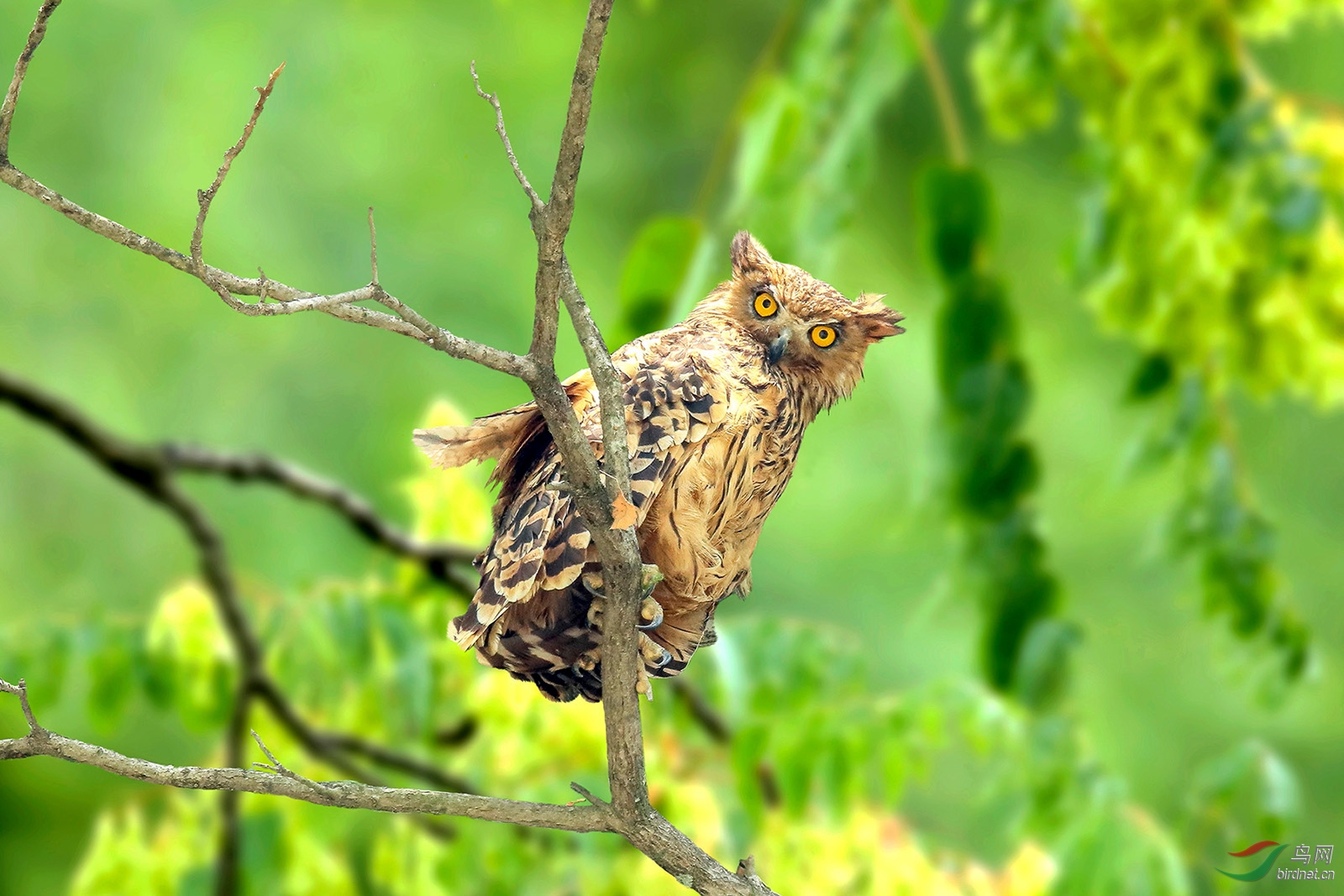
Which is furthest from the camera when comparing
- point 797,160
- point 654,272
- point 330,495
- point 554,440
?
point 330,495

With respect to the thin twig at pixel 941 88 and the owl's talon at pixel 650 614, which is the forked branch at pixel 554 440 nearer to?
the owl's talon at pixel 650 614

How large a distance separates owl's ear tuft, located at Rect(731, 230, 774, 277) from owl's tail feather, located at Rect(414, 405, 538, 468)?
226mm

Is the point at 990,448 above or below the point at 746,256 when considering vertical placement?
above

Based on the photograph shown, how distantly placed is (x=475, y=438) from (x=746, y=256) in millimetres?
292

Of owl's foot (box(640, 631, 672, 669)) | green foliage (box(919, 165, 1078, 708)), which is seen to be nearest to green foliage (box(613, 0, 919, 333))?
green foliage (box(919, 165, 1078, 708))

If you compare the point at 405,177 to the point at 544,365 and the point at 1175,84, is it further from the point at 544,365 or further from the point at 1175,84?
the point at 544,365

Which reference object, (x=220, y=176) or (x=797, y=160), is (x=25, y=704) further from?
(x=797, y=160)

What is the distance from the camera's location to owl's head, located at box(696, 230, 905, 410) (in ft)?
3.51

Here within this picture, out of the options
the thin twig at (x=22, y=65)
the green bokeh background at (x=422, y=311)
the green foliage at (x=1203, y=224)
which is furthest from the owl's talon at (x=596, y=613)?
the green bokeh background at (x=422, y=311)

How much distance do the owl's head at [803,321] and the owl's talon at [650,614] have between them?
23 cm

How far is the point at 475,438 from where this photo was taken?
1.09 metres

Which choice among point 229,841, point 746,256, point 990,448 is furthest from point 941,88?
point 229,841

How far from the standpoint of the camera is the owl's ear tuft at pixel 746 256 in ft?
3.69

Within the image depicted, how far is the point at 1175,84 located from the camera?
279 cm
